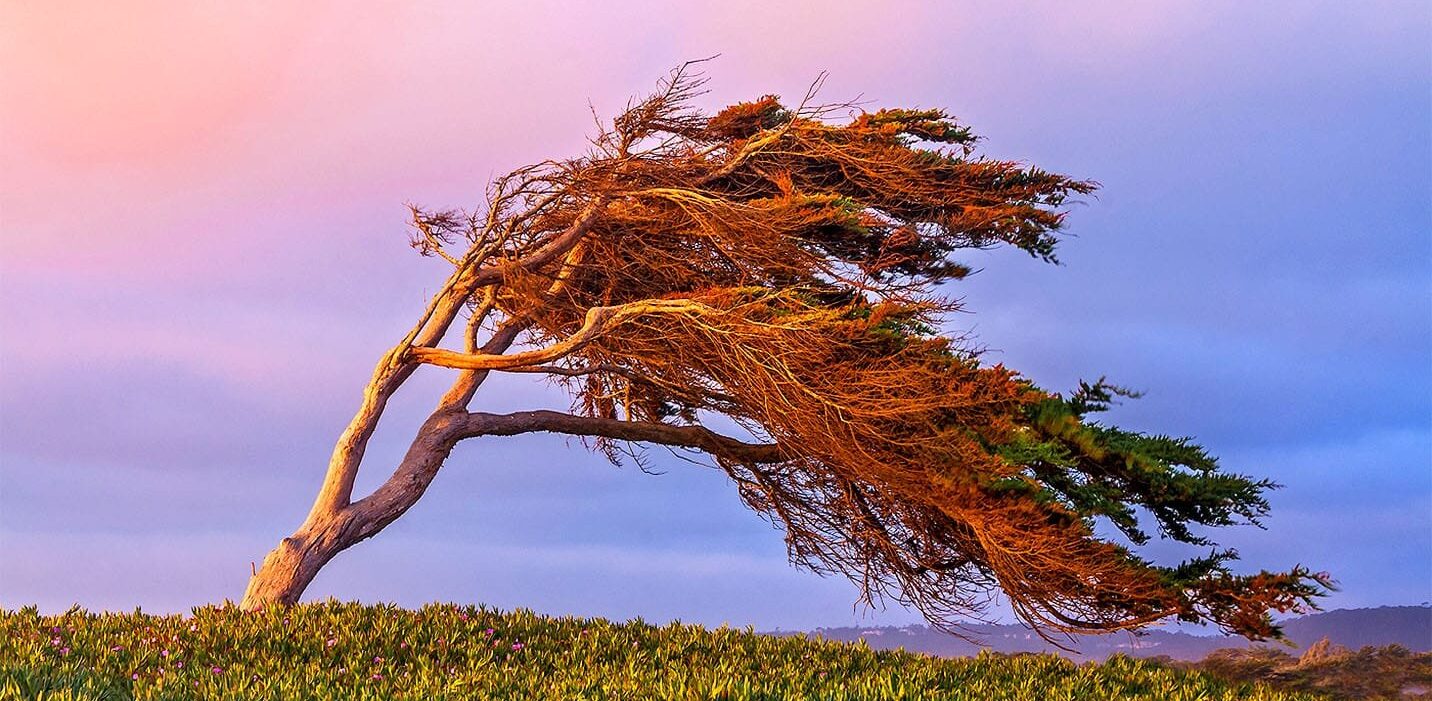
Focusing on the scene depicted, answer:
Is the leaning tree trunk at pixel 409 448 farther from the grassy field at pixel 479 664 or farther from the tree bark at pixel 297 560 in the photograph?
the grassy field at pixel 479 664

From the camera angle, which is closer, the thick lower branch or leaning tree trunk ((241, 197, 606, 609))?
leaning tree trunk ((241, 197, 606, 609))

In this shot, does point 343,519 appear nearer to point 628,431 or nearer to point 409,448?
point 409,448

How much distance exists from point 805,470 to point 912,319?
9.53 ft

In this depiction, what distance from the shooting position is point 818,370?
13.2m

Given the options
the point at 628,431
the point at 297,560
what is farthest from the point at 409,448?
the point at 628,431

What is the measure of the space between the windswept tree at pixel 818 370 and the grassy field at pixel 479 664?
1.32m

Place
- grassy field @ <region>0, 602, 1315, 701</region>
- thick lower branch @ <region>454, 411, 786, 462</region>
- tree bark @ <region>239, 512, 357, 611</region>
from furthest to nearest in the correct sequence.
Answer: thick lower branch @ <region>454, 411, 786, 462</region>
tree bark @ <region>239, 512, 357, 611</region>
grassy field @ <region>0, 602, 1315, 701</region>

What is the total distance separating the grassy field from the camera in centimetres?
845

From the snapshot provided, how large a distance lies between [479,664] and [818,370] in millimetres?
4966

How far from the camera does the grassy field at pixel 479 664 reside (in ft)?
27.7

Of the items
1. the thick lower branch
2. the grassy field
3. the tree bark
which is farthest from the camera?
the thick lower branch

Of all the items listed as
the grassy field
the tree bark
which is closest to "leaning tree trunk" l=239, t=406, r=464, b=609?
the tree bark

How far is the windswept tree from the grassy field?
132cm

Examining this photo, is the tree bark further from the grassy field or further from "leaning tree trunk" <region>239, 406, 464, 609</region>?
the grassy field
